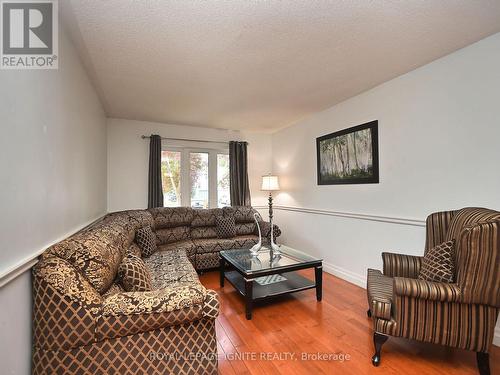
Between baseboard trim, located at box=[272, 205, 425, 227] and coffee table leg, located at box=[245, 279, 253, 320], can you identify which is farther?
baseboard trim, located at box=[272, 205, 425, 227]

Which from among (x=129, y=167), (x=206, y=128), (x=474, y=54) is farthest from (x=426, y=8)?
(x=129, y=167)

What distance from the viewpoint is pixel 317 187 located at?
3838 millimetres

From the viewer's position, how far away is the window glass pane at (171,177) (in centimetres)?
432

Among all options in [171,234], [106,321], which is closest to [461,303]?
[106,321]

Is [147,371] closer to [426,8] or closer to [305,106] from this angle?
[426,8]

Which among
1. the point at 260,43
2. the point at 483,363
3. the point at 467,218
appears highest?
the point at 260,43

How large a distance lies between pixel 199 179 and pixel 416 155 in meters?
3.43

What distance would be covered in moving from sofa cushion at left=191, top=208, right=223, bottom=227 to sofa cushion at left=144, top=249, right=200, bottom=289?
3.00 ft

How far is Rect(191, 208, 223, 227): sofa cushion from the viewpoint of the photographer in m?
4.06

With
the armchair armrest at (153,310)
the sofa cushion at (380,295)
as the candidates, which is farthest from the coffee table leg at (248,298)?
the sofa cushion at (380,295)

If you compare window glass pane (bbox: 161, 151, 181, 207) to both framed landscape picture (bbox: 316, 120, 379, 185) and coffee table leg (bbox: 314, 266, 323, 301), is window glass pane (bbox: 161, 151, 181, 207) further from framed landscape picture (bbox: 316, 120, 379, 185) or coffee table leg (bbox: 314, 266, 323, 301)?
coffee table leg (bbox: 314, 266, 323, 301)

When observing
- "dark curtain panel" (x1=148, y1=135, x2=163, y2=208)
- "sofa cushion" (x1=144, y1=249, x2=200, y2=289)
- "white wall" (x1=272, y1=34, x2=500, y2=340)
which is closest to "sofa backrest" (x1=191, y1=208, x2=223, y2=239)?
"dark curtain panel" (x1=148, y1=135, x2=163, y2=208)

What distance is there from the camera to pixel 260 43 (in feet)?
6.48

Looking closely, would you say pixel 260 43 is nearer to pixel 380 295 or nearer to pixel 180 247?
pixel 380 295
